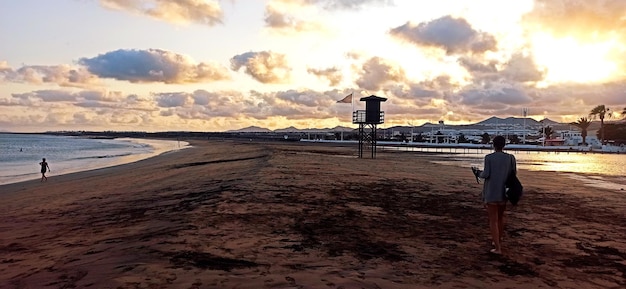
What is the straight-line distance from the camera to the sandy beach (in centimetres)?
594

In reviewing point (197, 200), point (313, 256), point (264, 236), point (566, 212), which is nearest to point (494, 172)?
point (313, 256)

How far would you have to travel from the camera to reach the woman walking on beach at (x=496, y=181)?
284 inches

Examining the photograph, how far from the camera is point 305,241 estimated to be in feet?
25.3

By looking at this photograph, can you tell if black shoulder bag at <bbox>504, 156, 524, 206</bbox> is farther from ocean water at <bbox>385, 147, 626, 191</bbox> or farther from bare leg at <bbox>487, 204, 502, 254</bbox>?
ocean water at <bbox>385, 147, 626, 191</bbox>

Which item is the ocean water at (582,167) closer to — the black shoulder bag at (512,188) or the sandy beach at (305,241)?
the sandy beach at (305,241)

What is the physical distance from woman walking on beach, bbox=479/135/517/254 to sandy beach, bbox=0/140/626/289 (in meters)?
0.48

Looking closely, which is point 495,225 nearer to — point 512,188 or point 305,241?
point 512,188

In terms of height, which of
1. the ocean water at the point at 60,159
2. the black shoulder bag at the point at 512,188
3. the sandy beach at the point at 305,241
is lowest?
the ocean water at the point at 60,159

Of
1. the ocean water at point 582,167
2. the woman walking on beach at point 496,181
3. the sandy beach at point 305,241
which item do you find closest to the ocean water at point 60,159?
the sandy beach at point 305,241

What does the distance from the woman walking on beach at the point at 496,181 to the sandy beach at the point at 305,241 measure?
480mm

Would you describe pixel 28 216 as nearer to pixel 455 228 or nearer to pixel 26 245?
pixel 26 245

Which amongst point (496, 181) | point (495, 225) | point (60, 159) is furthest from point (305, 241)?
point (60, 159)

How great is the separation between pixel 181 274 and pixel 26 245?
4357 mm

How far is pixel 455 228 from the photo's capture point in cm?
929
